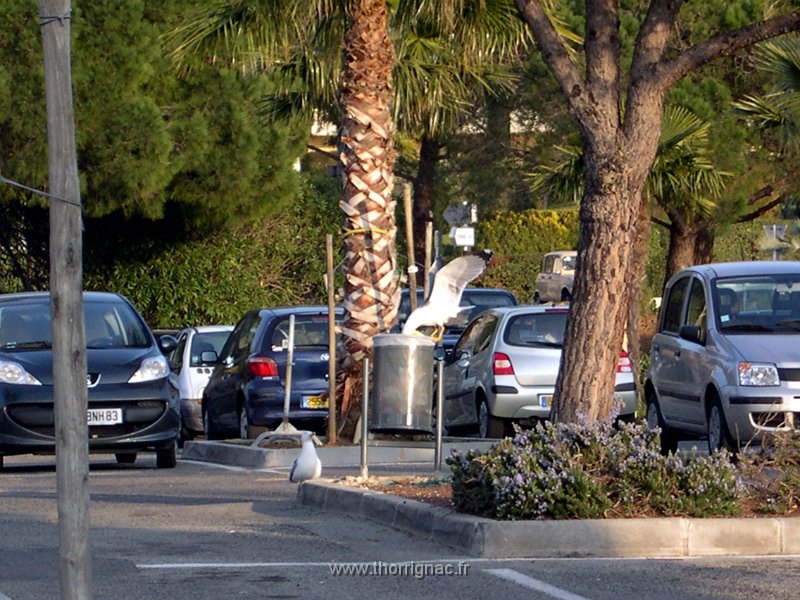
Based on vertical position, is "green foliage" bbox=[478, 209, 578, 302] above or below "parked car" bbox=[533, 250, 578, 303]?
above

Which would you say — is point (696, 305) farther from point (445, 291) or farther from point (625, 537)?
point (625, 537)

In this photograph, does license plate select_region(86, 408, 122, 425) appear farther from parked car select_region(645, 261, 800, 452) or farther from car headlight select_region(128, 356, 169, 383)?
parked car select_region(645, 261, 800, 452)

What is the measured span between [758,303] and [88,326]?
6.31 meters

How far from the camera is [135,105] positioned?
24.5 meters

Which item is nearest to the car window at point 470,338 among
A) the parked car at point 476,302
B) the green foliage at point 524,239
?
the parked car at point 476,302

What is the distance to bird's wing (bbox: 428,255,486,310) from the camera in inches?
463

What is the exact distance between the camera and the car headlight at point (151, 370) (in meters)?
14.5

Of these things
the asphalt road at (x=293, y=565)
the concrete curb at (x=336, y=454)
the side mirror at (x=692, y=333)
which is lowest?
the asphalt road at (x=293, y=565)

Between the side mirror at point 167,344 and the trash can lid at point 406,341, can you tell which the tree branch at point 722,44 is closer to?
the trash can lid at point 406,341

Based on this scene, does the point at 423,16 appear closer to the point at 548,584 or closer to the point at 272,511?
the point at 272,511

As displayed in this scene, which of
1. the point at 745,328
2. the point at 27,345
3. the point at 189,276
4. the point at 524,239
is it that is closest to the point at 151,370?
the point at 27,345

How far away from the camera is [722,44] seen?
10625 mm

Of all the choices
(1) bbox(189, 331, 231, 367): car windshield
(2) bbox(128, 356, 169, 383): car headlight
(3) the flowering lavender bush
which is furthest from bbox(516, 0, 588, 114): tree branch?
(1) bbox(189, 331, 231, 367): car windshield

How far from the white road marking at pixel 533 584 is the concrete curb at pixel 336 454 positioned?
5963 mm
